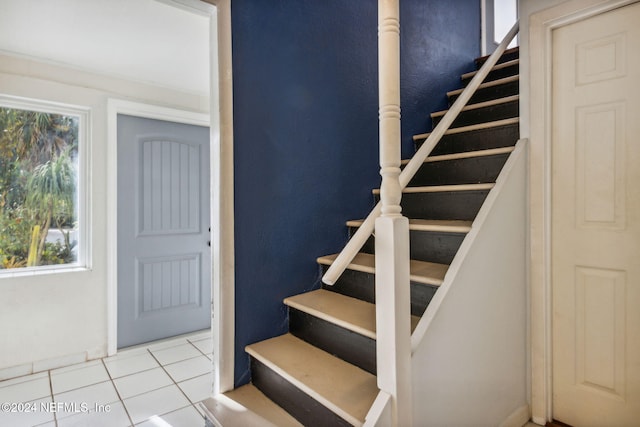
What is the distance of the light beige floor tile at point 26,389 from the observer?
2.15 meters

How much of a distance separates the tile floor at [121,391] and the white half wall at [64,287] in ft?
0.47

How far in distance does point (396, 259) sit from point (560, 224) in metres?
1.17

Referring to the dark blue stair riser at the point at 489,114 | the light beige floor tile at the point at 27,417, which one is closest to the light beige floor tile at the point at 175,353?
the light beige floor tile at the point at 27,417

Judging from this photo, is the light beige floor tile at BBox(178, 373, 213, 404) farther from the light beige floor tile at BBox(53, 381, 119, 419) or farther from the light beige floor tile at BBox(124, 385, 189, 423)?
the light beige floor tile at BBox(53, 381, 119, 419)

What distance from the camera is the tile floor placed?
192 centimetres

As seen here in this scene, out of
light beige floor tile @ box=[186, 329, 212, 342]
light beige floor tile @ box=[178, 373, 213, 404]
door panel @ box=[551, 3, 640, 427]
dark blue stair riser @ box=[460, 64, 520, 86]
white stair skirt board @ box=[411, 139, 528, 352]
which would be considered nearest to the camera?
white stair skirt board @ box=[411, 139, 528, 352]

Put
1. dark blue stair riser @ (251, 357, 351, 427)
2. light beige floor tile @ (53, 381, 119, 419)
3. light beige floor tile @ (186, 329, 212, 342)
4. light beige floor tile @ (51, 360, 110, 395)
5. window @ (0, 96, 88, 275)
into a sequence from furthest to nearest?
light beige floor tile @ (186, 329, 212, 342) → window @ (0, 96, 88, 275) → light beige floor tile @ (51, 360, 110, 395) → light beige floor tile @ (53, 381, 119, 419) → dark blue stair riser @ (251, 357, 351, 427)

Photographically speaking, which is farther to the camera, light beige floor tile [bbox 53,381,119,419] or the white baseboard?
light beige floor tile [bbox 53,381,119,419]

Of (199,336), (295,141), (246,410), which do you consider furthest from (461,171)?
(199,336)

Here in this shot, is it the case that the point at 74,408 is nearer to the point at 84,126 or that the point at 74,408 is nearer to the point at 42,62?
the point at 84,126

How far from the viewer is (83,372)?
248 cm

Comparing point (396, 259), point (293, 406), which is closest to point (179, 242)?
point (293, 406)

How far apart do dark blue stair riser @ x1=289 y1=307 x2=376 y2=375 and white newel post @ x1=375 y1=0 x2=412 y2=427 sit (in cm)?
31

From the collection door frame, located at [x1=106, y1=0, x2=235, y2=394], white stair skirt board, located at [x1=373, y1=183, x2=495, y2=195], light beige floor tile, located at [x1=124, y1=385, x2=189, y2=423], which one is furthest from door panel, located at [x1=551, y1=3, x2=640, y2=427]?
light beige floor tile, located at [x1=124, y1=385, x2=189, y2=423]
